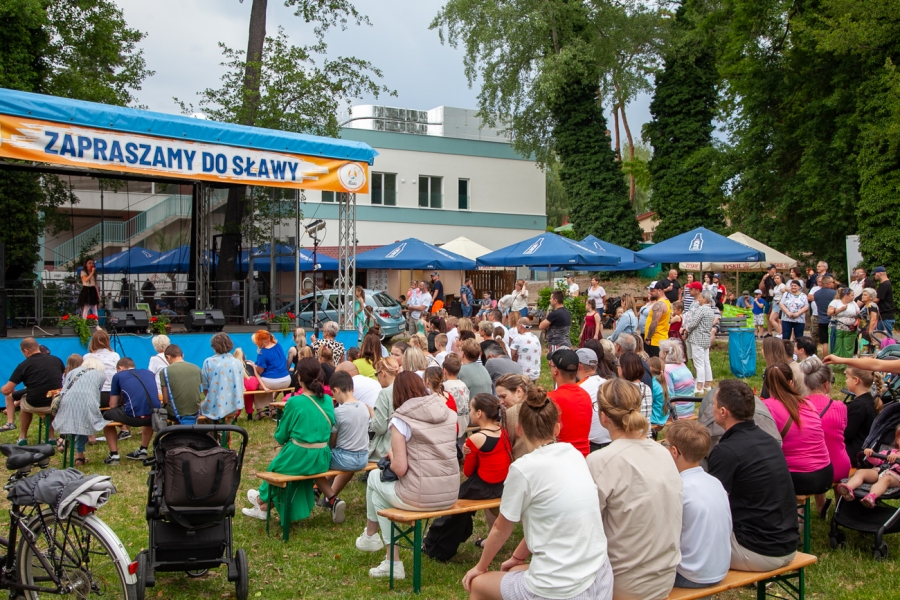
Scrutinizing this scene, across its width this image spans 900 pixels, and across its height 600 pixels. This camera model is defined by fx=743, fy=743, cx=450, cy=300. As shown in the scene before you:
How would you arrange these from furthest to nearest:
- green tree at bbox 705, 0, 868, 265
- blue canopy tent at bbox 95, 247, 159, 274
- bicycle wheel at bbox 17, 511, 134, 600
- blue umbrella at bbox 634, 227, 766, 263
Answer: green tree at bbox 705, 0, 868, 265 → blue canopy tent at bbox 95, 247, 159, 274 → blue umbrella at bbox 634, 227, 766, 263 → bicycle wheel at bbox 17, 511, 134, 600

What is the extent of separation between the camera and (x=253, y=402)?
1027cm

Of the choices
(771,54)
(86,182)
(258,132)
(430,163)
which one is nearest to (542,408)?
(258,132)

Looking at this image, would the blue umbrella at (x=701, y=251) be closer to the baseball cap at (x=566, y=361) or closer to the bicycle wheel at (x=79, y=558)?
the baseball cap at (x=566, y=361)

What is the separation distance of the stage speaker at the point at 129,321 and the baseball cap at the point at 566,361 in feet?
28.9

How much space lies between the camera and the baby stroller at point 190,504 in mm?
4195

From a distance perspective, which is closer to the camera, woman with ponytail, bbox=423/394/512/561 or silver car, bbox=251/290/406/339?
woman with ponytail, bbox=423/394/512/561

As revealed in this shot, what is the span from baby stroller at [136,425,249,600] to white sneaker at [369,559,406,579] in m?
0.93

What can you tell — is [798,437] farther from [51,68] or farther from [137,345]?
[51,68]

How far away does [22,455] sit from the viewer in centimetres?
399

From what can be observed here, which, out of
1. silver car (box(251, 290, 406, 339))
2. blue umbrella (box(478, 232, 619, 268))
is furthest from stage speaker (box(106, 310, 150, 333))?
blue umbrella (box(478, 232, 619, 268))

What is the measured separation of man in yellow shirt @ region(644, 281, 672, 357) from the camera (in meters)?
11.3

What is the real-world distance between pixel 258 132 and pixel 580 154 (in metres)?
18.5

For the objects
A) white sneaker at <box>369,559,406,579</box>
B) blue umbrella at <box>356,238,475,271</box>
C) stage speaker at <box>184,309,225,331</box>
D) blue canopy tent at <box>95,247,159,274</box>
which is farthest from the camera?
blue umbrella at <box>356,238,475,271</box>

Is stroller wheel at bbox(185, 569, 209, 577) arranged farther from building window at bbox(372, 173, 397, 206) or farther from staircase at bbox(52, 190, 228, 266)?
building window at bbox(372, 173, 397, 206)
